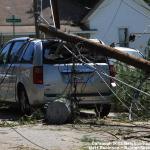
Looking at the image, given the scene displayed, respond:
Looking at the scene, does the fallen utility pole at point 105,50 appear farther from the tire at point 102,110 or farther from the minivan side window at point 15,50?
the tire at point 102,110

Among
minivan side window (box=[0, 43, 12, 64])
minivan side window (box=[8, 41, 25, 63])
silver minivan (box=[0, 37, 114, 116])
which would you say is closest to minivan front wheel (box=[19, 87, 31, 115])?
silver minivan (box=[0, 37, 114, 116])

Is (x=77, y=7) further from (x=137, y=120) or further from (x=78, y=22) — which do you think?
(x=137, y=120)

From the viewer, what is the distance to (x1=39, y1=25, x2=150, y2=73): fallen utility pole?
11.1m

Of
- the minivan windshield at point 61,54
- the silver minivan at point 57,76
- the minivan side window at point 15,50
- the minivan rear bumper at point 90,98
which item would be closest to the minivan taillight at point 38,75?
the silver minivan at point 57,76

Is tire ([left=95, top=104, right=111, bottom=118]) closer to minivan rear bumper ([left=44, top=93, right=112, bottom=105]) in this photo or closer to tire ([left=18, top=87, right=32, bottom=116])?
minivan rear bumper ([left=44, top=93, right=112, bottom=105])

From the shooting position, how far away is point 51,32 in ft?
44.0

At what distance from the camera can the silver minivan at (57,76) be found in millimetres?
13367

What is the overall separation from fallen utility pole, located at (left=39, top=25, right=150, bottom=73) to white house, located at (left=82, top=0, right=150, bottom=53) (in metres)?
35.3

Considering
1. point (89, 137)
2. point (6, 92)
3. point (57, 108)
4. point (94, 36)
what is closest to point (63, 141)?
point (89, 137)

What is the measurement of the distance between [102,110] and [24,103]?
1826 millimetres

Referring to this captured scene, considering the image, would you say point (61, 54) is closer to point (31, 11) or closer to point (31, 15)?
point (31, 15)

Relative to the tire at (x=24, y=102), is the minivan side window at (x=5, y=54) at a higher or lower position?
higher

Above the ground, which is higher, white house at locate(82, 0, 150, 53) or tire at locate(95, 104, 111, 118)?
white house at locate(82, 0, 150, 53)

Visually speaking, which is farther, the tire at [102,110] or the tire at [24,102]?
the tire at [102,110]
